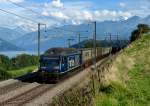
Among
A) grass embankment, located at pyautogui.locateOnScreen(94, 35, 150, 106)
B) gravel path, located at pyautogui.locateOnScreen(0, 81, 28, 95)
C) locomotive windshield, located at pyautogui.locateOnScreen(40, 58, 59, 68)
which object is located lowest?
gravel path, located at pyautogui.locateOnScreen(0, 81, 28, 95)

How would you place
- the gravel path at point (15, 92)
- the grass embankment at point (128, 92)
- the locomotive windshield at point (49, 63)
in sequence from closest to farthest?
1. the grass embankment at point (128, 92)
2. the gravel path at point (15, 92)
3. the locomotive windshield at point (49, 63)

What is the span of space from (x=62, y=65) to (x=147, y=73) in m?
9.09

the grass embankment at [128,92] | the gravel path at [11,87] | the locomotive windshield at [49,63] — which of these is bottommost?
the gravel path at [11,87]

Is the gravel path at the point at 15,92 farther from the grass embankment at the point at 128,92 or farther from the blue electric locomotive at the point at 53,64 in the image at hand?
the grass embankment at the point at 128,92

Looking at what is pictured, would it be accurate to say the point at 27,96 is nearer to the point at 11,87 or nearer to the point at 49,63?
the point at 11,87

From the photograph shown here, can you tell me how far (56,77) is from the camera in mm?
43469

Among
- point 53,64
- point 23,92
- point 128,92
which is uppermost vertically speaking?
point 53,64

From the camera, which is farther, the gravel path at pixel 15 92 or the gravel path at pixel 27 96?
the gravel path at pixel 15 92

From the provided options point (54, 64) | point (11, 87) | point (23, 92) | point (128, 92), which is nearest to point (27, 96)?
point (23, 92)

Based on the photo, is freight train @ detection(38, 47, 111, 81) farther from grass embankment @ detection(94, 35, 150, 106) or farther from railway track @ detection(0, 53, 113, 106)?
grass embankment @ detection(94, 35, 150, 106)

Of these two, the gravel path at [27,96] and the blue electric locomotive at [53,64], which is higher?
the blue electric locomotive at [53,64]

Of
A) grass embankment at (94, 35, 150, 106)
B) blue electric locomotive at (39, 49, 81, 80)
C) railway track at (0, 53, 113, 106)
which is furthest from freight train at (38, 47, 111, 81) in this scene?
grass embankment at (94, 35, 150, 106)

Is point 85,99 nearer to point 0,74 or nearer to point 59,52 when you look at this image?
point 59,52

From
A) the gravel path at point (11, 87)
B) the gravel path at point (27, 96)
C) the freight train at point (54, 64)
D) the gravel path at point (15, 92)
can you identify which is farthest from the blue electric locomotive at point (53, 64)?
the gravel path at point (27, 96)
